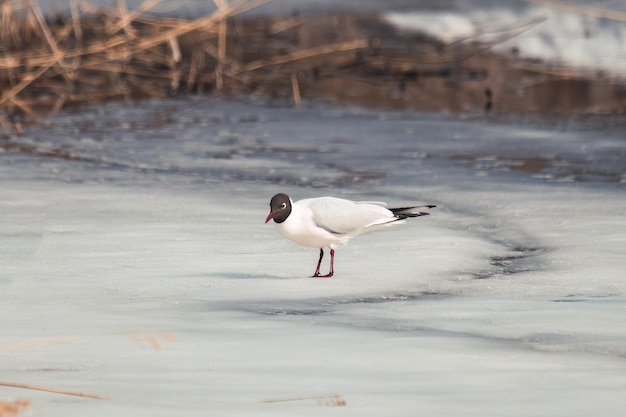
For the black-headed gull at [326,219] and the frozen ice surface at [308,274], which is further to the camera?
the black-headed gull at [326,219]

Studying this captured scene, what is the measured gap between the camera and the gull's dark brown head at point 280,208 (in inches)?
169

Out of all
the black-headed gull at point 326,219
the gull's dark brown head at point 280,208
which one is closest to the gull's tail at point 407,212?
the black-headed gull at point 326,219

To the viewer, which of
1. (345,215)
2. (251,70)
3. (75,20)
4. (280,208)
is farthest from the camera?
(251,70)

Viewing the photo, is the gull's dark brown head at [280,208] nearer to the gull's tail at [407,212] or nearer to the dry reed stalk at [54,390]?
the gull's tail at [407,212]

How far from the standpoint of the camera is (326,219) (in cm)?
441

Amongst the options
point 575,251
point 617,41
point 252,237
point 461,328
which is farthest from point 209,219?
point 617,41

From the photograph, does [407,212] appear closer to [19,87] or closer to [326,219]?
[326,219]

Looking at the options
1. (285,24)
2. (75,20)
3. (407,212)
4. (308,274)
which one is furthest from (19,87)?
(285,24)

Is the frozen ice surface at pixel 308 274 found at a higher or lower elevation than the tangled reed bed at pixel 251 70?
lower

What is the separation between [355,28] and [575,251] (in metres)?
8.62

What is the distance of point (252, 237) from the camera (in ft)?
17.2

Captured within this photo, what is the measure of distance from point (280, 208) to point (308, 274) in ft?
1.20

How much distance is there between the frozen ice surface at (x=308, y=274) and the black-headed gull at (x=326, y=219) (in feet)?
0.49

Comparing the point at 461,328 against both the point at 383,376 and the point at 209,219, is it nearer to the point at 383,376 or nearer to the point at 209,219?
the point at 383,376
